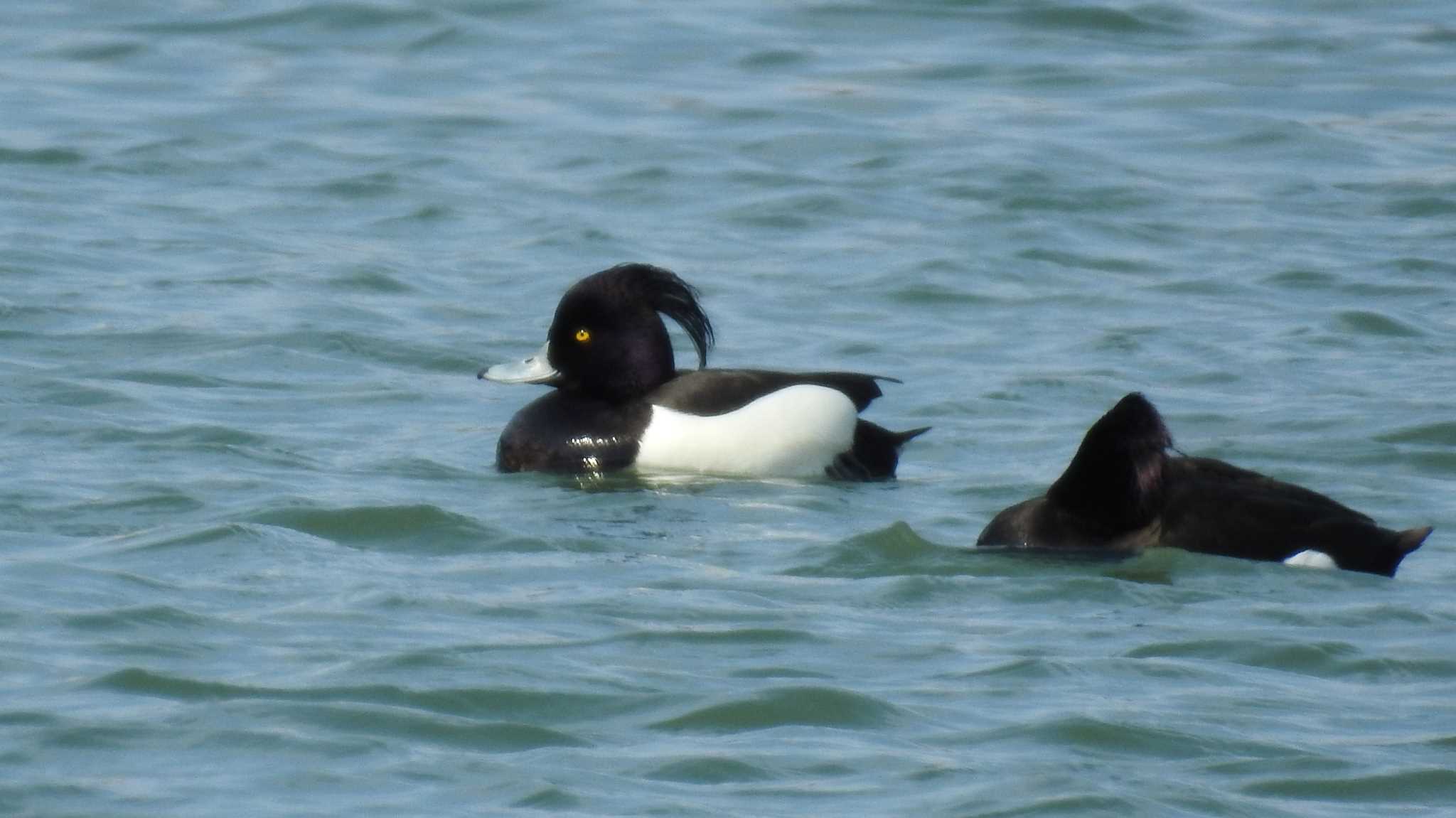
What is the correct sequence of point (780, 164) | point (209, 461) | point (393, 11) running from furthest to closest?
point (393, 11)
point (780, 164)
point (209, 461)

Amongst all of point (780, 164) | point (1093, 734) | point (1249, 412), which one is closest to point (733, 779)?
point (1093, 734)

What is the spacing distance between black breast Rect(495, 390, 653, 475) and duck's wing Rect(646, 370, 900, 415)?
0.12 metres

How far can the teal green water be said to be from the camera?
5645 mm

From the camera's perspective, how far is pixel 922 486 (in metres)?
8.92

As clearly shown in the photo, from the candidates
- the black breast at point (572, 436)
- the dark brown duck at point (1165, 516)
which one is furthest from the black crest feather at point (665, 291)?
the dark brown duck at point (1165, 516)

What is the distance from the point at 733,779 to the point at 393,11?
44.3 ft

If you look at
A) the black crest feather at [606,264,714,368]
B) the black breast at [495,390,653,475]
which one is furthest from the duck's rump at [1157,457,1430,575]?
the black crest feather at [606,264,714,368]

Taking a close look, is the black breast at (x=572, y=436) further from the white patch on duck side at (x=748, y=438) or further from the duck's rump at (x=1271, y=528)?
the duck's rump at (x=1271, y=528)

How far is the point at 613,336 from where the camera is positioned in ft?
30.3

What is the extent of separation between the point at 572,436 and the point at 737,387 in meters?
0.60

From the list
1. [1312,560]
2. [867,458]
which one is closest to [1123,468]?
[1312,560]

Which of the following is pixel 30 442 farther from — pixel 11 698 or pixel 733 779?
pixel 733 779

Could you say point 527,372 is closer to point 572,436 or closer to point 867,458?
point 572,436

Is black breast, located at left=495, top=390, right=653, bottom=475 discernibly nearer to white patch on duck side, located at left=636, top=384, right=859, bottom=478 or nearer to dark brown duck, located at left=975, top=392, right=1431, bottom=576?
white patch on duck side, located at left=636, top=384, right=859, bottom=478
